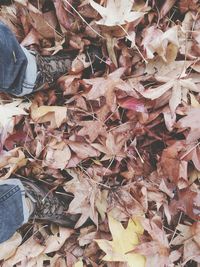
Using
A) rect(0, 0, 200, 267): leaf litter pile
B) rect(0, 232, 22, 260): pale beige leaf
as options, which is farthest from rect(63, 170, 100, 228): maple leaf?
rect(0, 232, 22, 260): pale beige leaf

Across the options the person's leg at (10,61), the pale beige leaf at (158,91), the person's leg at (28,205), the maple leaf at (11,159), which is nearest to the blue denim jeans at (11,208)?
the person's leg at (28,205)

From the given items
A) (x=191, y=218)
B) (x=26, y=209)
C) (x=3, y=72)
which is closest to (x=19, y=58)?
(x=3, y=72)

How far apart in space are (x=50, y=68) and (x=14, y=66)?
210 millimetres

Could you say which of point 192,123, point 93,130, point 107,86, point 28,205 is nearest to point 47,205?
point 28,205

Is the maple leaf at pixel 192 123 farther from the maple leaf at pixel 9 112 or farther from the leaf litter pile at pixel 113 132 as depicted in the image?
the maple leaf at pixel 9 112

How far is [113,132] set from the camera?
1.47 metres

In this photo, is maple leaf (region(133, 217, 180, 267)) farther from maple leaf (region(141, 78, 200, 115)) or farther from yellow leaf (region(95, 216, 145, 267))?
maple leaf (region(141, 78, 200, 115))

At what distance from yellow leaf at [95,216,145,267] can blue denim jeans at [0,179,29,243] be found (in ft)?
0.90

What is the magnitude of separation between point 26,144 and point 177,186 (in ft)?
1.80

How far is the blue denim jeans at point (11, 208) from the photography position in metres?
1.31

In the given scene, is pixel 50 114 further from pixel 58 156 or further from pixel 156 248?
pixel 156 248

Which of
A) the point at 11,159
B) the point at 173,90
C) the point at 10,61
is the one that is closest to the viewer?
the point at 10,61

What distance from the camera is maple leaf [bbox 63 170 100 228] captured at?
1.48m

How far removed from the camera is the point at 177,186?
4.71ft
